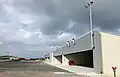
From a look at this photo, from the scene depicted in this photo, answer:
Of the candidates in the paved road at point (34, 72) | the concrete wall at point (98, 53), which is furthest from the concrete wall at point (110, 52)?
the paved road at point (34, 72)

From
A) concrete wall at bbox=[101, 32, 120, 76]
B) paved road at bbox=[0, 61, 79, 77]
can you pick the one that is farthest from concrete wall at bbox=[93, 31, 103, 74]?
paved road at bbox=[0, 61, 79, 77]

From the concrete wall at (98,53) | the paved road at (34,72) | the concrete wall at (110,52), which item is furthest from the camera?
the concrete wall at (98,53)

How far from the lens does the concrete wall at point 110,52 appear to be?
3184cm

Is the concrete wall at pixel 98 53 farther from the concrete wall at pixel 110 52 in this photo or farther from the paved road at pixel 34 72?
the paved road at pixel 34 72

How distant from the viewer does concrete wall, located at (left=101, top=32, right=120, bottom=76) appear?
104ft

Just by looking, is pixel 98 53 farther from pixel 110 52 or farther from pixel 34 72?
pixel 34 72

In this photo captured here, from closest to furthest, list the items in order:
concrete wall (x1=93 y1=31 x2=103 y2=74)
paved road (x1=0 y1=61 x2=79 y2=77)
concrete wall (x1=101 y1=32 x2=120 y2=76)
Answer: paved road (x1=0 y1=61 x2=79 y2=77)
concrete wall (x1=101 y1=32 x2=120 y2=76)
concrete wall (x1=93 y1=31 x2=103 y2=74)

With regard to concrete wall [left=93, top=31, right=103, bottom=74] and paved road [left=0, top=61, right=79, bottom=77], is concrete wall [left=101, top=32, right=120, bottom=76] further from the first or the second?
paved road [left=0, top=61, right=79, bottom=77]

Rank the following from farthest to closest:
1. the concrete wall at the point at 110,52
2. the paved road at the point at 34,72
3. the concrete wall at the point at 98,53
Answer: the concrete wall at the point at 98,53 → the concrete wall at the point at 110,52 → the paved road at the point at 34,72

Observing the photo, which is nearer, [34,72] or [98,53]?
[98,53]

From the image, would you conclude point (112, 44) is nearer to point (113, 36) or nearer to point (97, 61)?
point (113, 36)

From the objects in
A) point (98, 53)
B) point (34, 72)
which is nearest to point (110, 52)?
point (98, 53)

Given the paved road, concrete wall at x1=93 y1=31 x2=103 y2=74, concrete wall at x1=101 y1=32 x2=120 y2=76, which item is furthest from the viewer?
concrete wall at x1=93 y1=31 x2=103 y2=74

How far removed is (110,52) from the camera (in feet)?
106
